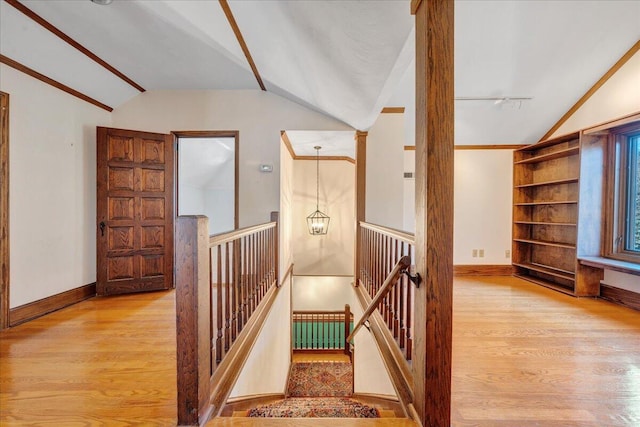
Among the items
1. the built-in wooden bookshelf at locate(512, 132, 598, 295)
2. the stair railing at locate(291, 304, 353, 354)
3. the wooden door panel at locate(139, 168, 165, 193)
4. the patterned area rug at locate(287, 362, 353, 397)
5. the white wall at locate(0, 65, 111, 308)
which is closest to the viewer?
the white wall at locate(0, 65, 111, 308)

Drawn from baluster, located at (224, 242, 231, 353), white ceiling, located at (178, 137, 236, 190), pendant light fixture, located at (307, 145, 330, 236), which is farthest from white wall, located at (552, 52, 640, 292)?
white ceiling, located at (178, 137, 236, 190)

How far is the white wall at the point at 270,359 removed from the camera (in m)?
2.28

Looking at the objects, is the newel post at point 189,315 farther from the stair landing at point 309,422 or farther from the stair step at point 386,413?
the stair step at point 386,413

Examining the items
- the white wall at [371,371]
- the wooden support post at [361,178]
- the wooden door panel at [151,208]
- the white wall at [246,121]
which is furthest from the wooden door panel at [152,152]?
the white wall at [371,371]

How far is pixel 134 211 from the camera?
134 inches

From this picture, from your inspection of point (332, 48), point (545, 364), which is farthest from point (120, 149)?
point (545, 364)

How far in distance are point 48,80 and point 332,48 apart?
276 centimetres

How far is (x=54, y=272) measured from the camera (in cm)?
283

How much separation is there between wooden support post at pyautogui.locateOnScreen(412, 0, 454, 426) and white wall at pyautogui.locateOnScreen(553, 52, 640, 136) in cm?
317

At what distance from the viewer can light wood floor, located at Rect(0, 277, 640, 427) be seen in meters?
1.45

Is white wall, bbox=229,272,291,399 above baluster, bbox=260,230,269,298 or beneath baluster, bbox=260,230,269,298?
beneath

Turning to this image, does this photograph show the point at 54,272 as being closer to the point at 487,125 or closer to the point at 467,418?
the point at 467,418

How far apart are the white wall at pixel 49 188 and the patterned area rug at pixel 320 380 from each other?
3721 mm

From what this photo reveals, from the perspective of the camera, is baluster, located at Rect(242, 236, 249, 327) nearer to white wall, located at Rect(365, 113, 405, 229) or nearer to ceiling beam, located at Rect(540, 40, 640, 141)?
white wall, located at Rect(365, 113, 405, 229)
